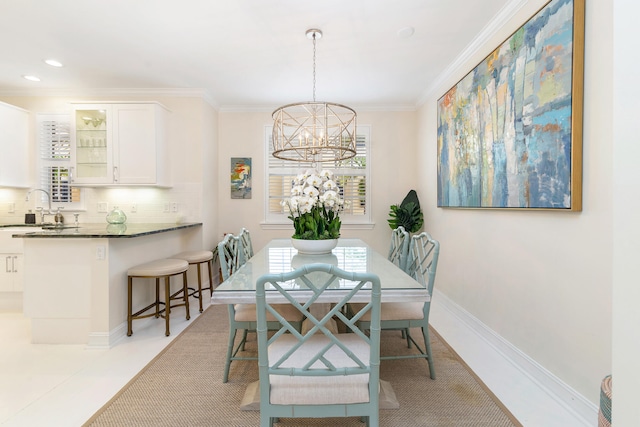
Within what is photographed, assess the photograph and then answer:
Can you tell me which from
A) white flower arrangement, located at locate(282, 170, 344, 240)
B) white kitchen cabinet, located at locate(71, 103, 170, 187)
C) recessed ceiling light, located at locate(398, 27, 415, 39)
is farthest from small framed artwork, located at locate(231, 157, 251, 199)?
recessed ceiling light, located at locate(398, 27, 415, 39)

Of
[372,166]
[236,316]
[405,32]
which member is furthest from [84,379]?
[372,166]

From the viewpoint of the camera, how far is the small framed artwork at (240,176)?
456 cm

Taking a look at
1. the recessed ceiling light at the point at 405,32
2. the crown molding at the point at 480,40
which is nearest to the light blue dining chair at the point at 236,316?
the recessed ceiling light at the point at 405,32

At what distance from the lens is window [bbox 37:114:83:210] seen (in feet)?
12.9

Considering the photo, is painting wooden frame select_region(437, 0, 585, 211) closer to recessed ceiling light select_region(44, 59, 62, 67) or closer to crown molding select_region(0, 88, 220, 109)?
crown molding select_region(0, 88, 220, 109)

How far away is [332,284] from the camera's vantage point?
148 centimetres

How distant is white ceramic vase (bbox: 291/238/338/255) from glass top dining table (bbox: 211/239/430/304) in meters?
0.04

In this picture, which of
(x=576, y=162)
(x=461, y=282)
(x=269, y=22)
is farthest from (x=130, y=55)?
(x=461, y=282)

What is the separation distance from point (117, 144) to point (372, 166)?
3355 mm

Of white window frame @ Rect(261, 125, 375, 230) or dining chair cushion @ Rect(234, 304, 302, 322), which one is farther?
white window frame @ Rect(261, 125, 375, 230)

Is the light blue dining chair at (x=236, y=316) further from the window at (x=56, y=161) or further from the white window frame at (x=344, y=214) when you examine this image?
the window at (x=56, y=161)

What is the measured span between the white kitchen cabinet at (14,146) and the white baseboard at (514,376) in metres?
5.17

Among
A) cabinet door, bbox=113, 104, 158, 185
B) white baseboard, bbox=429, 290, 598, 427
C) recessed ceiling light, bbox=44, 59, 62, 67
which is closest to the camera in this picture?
white baseboard, bbox=429, 290, 598, 427

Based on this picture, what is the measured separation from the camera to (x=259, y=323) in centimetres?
113
